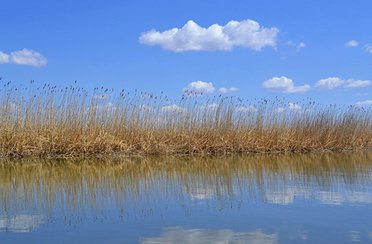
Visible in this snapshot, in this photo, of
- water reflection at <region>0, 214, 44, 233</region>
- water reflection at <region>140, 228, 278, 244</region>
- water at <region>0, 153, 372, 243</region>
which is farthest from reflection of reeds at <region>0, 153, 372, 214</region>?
water reflection at <region>140, 228, 278, 244</region>

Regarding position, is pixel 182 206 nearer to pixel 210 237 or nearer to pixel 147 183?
pixel 210 237

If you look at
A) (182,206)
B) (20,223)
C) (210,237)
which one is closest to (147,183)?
(182,206)

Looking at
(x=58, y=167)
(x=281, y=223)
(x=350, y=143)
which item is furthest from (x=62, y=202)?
(x=350, y=143)

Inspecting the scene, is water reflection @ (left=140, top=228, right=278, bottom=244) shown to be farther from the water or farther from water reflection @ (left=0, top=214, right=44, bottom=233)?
water reflection @ (left=0, top=214, right=44, bottom=233)

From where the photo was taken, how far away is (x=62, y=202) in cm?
418

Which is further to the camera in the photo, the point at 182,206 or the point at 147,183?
the point at 147,183

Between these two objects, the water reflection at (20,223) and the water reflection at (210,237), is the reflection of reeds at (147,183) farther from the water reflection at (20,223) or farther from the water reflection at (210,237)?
the water reflection at (210,237)

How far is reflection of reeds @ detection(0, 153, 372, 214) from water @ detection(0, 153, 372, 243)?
0.01m

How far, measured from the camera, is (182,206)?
407 centimetres

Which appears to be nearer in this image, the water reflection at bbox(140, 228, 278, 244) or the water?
the water reflection at bbox(140, 228, 278, 244)

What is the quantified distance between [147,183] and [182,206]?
57.8 inches

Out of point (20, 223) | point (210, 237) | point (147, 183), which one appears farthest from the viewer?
point (147, 183)

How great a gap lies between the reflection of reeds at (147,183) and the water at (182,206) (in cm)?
1

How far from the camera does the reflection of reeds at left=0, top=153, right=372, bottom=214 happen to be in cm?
429
